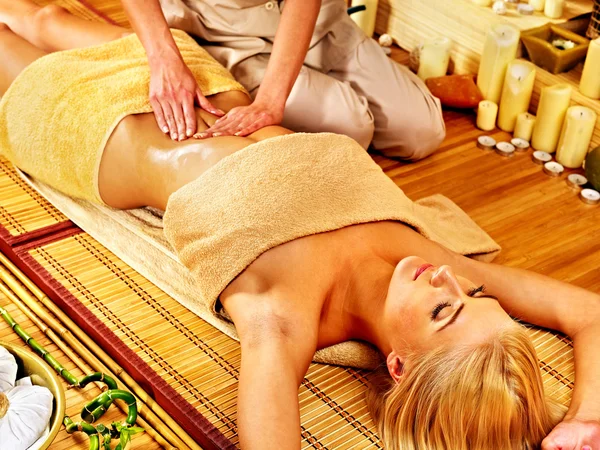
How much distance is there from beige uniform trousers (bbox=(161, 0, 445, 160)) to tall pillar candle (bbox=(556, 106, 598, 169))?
0.43 metres

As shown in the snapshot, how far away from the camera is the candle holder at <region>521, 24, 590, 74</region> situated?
3.18m

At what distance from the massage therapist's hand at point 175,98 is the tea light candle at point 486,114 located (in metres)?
1.28

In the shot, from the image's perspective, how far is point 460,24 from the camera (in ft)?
11.6

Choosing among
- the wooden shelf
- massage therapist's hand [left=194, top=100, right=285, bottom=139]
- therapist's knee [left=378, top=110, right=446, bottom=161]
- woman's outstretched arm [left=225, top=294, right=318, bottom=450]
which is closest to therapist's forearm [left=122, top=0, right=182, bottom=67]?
massage therapist's hand [left=194, top=100, right=285, bottom=139]

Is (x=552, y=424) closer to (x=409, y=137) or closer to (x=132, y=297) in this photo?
(x=132, y=297)

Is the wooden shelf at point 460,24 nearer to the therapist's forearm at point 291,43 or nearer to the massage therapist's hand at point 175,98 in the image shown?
the therapist's forearm at point 291,43

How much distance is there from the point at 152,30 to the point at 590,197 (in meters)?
1.55

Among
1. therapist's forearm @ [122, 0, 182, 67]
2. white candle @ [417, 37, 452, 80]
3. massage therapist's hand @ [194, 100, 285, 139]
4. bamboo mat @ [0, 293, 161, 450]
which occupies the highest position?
therapist's forearm @ [122, 0, 182, 67]

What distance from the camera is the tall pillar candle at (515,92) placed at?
3131 mm

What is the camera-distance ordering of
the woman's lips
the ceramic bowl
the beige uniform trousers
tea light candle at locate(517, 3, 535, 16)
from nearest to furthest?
the ceramic bowl → the woman's lips → the beige uniform trousers → tea light candle at locate(517, 3, 535, 16)

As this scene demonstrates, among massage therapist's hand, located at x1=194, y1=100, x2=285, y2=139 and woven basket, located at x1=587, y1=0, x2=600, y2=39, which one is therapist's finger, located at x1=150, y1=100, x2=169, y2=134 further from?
woven basket, located at x1=587, y1=0, x2=600, y2=39

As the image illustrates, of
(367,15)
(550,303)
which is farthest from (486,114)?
(550,303)

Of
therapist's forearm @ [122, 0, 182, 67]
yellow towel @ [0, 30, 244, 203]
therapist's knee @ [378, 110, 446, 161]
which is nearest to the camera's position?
yellow towel @ [0, 30, 244, 203]

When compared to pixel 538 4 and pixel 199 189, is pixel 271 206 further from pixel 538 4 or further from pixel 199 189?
pixel 538 4
